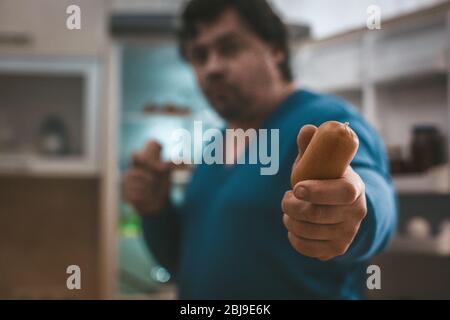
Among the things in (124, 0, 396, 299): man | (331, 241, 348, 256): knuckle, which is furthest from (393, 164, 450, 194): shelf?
(331, 241, 348, 256): knuckle

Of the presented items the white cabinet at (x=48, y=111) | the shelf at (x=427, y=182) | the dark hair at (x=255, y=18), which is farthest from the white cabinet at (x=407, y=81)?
the white cabinet at (x=48, y=111)

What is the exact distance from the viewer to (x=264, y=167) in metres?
0.41

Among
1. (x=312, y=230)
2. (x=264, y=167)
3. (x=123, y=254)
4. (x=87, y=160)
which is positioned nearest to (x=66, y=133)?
(x=87, y=160)

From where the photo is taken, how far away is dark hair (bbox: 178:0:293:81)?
47 centimetres

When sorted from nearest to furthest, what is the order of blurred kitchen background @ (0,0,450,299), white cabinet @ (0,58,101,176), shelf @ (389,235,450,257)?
blurred kitchen background @ (0,0,450,299) → shelf @ (389,235,450,257) → white cabinet @ (0,58,101,176)

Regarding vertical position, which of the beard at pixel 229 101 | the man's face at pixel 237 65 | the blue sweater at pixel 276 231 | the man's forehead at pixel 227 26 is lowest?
the blue sweater at pixel 276 231

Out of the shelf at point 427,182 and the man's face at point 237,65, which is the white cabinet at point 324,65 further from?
the shelf at point 427,182

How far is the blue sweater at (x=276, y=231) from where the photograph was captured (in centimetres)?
38

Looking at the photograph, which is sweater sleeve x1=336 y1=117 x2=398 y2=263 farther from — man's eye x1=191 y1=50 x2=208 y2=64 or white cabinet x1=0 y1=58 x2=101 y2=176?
white cabinet x1=0 y1=58 x2=101 y2=176

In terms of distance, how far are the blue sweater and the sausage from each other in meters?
0.08

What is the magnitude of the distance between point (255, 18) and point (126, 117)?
79 centimetres

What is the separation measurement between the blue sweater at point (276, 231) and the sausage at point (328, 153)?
0.08 meters

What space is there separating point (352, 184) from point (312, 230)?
0.04m
